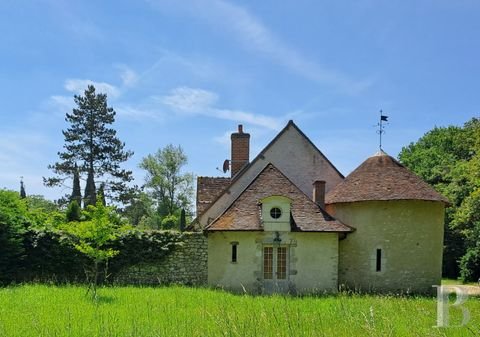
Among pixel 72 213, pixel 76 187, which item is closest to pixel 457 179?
pixel 72 213

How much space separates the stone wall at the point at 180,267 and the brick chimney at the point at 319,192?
5.52 meters

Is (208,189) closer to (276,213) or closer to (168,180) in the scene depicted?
(276,213)

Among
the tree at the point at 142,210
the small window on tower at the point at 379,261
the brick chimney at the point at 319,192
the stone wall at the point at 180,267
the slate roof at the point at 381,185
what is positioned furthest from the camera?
the tree at the point at 142,210

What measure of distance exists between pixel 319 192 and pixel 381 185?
9.21ft

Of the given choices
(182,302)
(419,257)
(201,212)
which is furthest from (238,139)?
(182,302)

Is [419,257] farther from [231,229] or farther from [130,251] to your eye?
[130,251]

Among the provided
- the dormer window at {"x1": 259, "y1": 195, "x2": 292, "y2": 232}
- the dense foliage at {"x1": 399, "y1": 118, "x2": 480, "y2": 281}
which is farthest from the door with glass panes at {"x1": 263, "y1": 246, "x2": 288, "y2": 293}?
the dense foliage at {"x1": 399, "y1": 118, "x2": 480, "y2": 281}

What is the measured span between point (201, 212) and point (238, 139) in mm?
4778

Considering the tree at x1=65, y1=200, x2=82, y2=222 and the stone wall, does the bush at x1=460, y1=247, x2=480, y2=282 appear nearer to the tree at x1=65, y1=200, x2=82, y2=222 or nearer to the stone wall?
the stone wall

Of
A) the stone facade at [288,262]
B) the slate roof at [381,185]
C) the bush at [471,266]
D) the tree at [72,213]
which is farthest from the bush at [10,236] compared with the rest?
the bush at [471,266]

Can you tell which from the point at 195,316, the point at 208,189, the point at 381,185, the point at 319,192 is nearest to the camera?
the point at 195,316

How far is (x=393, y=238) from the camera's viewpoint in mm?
18906

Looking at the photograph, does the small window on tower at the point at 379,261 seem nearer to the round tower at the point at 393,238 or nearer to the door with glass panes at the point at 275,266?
the round tower at the point at 393,238

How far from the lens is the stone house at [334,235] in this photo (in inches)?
712
